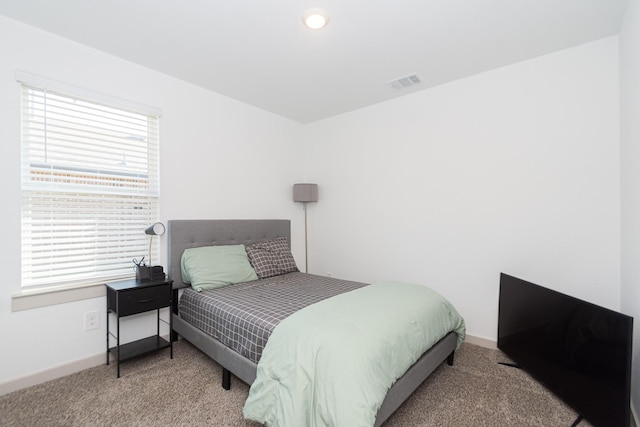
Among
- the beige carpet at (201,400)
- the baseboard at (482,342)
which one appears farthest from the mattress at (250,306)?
the baseboard at (482,342)

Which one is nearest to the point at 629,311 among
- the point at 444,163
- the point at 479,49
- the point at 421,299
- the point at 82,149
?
the point at 421,299

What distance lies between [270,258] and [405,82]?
243 centimetres

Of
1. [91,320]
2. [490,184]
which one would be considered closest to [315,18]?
[490,184]

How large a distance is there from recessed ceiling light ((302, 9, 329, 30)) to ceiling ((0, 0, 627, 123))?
0.15 ft

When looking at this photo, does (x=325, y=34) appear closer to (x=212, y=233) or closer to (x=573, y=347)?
(x=212, y=233)

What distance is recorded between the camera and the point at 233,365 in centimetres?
201

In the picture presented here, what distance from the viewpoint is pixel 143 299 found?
2.36 meters

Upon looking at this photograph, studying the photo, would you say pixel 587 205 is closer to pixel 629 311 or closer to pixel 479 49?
pixel 629 311

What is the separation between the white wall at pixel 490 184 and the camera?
2256 millimetres

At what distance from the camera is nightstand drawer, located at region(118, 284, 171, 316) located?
225 centimetres

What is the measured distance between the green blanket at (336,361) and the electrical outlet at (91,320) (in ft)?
5.53

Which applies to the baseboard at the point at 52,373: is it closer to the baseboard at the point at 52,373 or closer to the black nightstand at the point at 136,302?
the baseboard at the point at 52,373

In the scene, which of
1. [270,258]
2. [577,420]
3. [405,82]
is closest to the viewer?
[577,420]

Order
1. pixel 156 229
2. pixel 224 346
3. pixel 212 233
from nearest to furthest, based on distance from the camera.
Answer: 1. pixel 224 346
2. pixel 156 229
3. pixel 212 233
